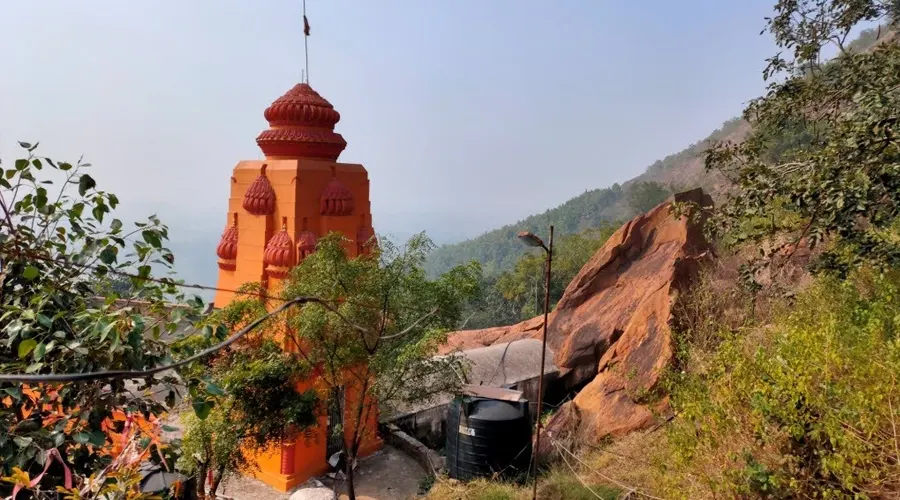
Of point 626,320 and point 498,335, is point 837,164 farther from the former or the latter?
point 498,335

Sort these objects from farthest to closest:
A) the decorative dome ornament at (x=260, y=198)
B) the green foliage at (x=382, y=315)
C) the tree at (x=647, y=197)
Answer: the tree at (x=647, y=197) → the decorative dome ornament at (x=260, y=198) → the green foliage at (x=382, y=315)

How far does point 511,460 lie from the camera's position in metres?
7.44

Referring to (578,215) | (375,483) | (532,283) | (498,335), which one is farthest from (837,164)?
(578,215)

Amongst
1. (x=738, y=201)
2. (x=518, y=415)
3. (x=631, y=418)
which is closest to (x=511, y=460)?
(x=518, y=415)

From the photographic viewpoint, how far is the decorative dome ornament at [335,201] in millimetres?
8523

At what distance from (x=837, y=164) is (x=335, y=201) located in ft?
22.1

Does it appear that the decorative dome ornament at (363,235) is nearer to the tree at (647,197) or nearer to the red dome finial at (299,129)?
the red dome finial at (299,129)

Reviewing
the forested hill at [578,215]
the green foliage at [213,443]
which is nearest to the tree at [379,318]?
the green foliage at [213,443]

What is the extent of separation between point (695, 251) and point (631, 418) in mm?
3785

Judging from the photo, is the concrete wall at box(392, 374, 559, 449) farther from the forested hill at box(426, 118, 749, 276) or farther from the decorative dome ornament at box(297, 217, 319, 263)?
the forested hill at box(426, 118, 749, 276)

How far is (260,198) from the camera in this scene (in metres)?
8.49

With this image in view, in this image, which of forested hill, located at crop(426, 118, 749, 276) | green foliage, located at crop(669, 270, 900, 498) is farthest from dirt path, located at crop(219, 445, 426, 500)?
forested hill, located at crop(426, 118, 749, 276)

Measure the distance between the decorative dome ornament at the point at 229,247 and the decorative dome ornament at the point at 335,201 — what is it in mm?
1737

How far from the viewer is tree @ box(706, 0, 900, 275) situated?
3.33m
